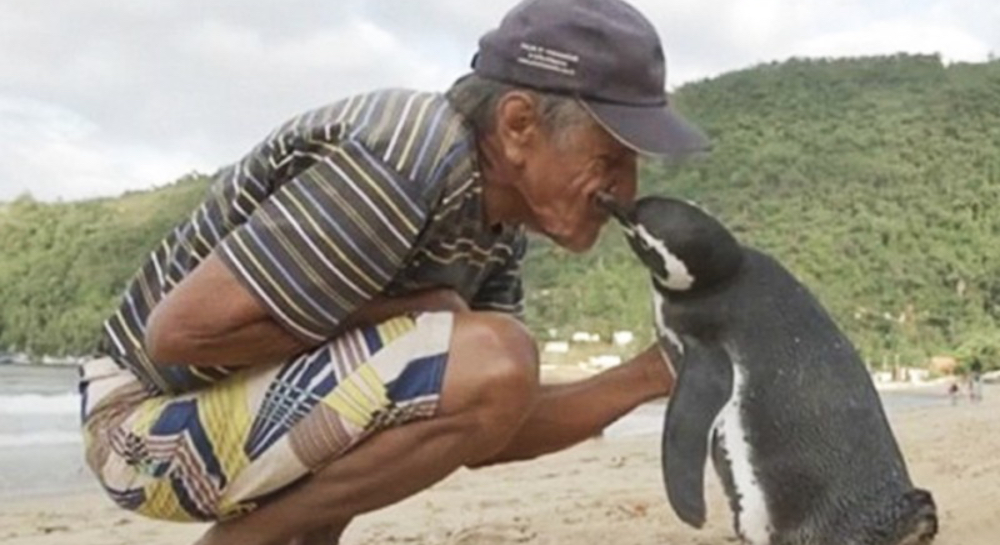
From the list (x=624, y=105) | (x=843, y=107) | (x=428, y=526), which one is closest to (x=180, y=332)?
(x=624, y=105)

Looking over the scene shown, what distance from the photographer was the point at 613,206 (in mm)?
2064

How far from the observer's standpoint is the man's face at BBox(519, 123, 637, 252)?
202 cm

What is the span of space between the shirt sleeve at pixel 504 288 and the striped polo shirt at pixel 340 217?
0.21 m

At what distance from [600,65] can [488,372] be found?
0.46 meters

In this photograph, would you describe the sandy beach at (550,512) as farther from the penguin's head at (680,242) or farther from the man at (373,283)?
the man at (373,283)

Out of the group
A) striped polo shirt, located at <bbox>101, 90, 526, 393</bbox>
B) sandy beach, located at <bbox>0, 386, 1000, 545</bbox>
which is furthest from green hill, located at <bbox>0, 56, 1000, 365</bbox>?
striped polo shirt, located at <bbox>101, 90, 526, 393</bbox>

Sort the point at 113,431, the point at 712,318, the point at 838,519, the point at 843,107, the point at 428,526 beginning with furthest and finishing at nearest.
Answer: the point at 843,107 < the point at 428,526 < the point at 113,431 < the point at 712,318 < the point at 838,519

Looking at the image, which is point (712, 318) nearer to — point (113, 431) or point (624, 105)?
point (624, 105)

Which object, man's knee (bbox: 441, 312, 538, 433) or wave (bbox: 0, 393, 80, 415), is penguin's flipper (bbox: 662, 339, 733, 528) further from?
wave (bbox: 0, 393, 80, 415)

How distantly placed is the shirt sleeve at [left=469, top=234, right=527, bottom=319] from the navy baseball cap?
450 mm

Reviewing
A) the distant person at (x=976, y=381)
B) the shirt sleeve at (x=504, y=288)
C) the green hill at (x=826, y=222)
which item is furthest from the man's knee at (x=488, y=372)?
the green hill at (x=826, y=222)

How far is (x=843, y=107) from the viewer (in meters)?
71.9

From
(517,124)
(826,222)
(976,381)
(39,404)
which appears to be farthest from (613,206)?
(826,222)

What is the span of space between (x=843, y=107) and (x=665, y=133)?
238ft
